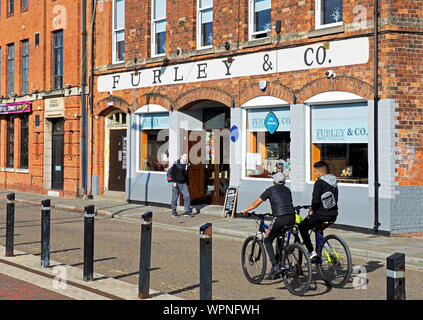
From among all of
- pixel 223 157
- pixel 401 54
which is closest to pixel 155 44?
pixel 223 157

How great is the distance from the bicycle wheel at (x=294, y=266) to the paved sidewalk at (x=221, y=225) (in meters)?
3.27

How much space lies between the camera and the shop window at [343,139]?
15086mm

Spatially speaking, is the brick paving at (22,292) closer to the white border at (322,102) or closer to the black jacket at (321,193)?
the black jacket at (321,193)

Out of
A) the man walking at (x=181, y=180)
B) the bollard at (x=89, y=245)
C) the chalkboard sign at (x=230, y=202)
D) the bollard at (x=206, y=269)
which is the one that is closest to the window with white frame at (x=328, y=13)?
the chalkboard sign at (x=230, y=202)

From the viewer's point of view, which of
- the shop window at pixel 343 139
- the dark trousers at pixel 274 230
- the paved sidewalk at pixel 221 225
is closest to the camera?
the dark trousers at pixel 274 230

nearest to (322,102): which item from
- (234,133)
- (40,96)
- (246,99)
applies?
(246,99)

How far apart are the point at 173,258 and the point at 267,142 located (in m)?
7.40

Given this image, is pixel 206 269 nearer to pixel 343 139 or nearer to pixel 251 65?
pixel 343 139

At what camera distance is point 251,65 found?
17.8 metres

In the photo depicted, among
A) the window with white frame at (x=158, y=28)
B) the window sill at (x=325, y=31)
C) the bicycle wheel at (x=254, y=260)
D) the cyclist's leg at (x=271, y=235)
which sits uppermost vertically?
the window with white frame at (x=158, y=28)

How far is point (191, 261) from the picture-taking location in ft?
35.8

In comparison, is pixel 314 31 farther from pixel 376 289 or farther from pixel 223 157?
pixel 376 289

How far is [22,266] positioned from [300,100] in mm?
8971

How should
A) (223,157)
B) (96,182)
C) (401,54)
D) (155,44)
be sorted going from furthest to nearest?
(96,182), (155,44), (223,157), (401,54)
